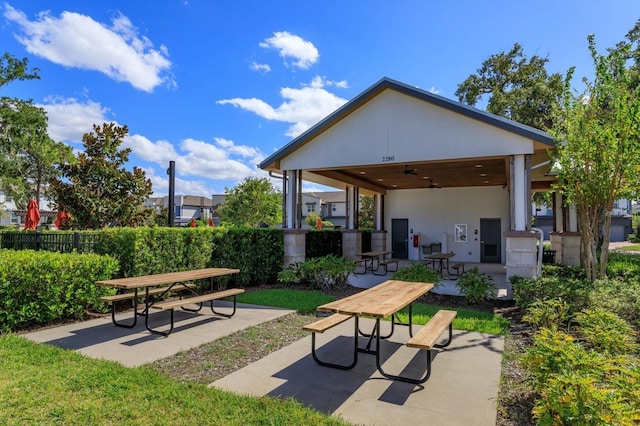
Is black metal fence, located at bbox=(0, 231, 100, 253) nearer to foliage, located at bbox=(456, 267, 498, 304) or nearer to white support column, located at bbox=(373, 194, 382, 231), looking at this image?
foliage, located at bbox=(456, 267, 498, 304)

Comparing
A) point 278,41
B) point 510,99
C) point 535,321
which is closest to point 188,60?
point 278,41

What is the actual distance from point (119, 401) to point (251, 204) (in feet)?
90.7

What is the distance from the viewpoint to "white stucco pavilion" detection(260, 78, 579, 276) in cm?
900

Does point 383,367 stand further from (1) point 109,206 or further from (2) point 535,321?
(1) point 109,206

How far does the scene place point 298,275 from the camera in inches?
425

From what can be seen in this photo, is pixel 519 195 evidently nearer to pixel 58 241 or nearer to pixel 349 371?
pixel 349 371

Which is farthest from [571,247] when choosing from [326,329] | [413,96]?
[326,329]

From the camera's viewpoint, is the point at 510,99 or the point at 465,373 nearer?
the point at 465,373

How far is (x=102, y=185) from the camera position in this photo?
1255 centimetres

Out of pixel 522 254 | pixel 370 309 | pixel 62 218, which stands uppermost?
pixel 62 218

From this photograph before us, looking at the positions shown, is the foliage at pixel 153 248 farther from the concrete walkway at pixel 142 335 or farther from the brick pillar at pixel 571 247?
the brick pillar at pixel 571 247

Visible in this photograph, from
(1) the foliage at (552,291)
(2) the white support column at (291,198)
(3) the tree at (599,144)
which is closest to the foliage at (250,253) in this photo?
(2) the white support column at (291,198)

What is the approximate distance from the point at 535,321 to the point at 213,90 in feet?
45.5

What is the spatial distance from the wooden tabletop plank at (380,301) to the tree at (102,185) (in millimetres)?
10294
